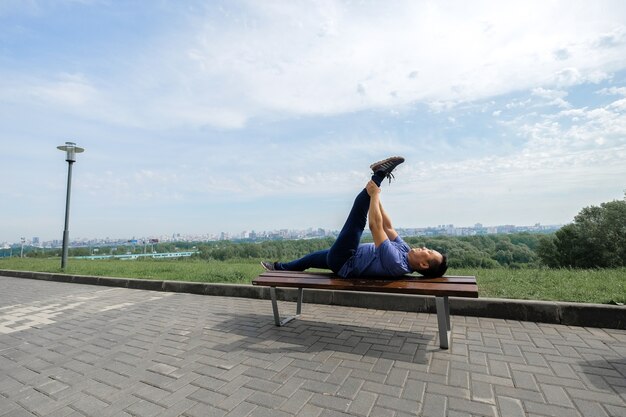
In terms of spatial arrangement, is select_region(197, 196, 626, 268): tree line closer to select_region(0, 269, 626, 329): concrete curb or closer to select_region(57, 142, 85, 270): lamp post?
select_region(57, 142, 85, 270): lamp post

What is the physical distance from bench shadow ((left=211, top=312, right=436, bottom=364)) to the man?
64 cm

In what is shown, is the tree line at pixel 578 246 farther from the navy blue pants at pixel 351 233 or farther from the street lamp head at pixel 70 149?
the navy blue pants at pixel 351 233

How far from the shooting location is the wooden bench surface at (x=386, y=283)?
287cm

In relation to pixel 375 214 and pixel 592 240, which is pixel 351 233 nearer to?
pixel 375 214

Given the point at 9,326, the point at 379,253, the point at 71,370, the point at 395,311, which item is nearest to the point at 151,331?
the point at 71,370

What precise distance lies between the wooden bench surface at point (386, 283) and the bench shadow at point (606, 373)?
0.91 m

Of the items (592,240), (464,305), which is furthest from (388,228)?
(592,240)

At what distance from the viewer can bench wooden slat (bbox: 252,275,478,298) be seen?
284cm

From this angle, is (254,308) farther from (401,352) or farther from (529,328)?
(529,328)

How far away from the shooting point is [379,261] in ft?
11.5

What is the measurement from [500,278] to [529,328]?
2.36 meters

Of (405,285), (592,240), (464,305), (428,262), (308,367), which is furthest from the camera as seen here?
(592,240)

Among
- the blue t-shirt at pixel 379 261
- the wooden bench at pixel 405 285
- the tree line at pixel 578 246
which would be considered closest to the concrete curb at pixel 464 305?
the wooden bench at pixel 405 285

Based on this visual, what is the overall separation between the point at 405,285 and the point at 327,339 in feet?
3.37
